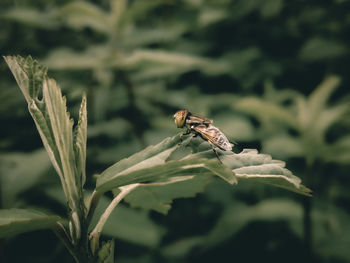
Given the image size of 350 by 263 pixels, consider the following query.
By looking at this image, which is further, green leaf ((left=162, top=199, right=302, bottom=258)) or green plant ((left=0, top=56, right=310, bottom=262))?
green leaf ((left=162, top=199, right=302, bottom=258))

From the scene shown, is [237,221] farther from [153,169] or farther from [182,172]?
[153,169]

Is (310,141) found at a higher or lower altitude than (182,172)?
higher

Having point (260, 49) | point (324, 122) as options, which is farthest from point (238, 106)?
point (260, 49)

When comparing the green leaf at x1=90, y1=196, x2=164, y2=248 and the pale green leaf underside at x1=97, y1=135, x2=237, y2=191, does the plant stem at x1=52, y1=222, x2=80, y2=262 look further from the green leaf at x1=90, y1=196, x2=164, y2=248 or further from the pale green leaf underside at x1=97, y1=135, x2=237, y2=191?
the green leaf at x1=90, y1=196, x2=164, y2=248

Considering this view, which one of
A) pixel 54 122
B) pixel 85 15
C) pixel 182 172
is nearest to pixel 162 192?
pixel 182 172

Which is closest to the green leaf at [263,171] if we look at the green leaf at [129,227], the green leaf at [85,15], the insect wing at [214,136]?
the insect wing at [214,136]

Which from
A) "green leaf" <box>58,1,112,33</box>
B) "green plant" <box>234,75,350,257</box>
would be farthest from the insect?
"green leaf" <box>58,1,112,33</box>

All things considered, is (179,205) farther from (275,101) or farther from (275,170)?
(275,170)
